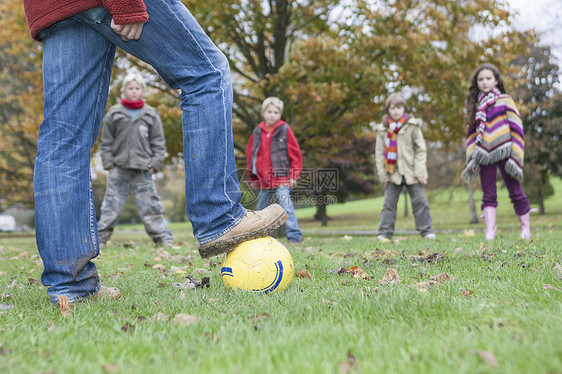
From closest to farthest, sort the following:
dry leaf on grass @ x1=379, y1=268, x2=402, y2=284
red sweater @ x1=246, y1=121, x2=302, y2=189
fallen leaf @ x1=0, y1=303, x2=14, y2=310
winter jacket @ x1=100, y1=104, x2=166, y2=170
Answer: fallen leaf @ x1=0, y1=303, x2=14, y2=310 → dry leaf on grass @ x1=379, y1=268, x2=402, y2=284 → winter jacket @ x1=100, y1=104, x2=166, y2=170 → red sweater @ x1=246, y1=121, x2=302, y2=189

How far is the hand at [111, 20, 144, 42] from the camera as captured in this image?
7.08 ft

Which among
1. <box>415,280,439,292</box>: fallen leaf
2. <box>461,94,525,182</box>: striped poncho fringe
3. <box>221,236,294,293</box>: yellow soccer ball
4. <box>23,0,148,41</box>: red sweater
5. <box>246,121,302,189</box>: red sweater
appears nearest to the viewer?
<box>23,0,148,41</box>: red sweater

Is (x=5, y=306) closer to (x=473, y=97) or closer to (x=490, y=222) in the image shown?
(x=490, y=222)

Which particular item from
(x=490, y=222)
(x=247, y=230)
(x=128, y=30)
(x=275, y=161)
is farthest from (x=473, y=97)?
(x=128, y=30)

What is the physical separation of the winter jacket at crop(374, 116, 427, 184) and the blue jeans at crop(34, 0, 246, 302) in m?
4.96

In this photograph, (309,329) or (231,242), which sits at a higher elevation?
(231,242)

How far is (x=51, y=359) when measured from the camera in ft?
4.87

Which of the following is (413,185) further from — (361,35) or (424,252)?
(361,35)

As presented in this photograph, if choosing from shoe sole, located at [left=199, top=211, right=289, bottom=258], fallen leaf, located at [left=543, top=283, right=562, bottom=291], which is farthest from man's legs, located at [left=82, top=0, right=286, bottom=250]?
fallen leaf, located at [left=543, top=283, right=562, bottom=291]

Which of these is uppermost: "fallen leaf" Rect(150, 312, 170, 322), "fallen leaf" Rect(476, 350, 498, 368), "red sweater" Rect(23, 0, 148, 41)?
"red sweater" Rect(23, 0, 148, 41)

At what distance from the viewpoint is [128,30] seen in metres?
2.18

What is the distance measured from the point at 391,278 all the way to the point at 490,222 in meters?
3.62

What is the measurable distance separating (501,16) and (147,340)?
10550 millimetres

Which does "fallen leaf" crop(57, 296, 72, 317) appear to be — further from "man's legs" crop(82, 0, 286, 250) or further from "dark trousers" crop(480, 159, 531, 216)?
"dark trousers" crop(480, 159, 531, 216)
